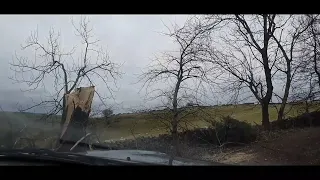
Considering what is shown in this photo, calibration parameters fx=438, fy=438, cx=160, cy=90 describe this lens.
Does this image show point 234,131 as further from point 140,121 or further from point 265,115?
point 265,115

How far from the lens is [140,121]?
406 inches

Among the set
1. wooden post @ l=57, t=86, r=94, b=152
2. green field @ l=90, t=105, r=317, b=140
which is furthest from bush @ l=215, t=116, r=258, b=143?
wooden post @ l=57, t=86, r=94, b=152

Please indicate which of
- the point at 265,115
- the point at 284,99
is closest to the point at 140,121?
the point at 284,99

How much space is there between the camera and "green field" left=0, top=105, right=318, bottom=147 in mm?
6914

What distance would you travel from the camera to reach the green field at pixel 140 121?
22.7ft

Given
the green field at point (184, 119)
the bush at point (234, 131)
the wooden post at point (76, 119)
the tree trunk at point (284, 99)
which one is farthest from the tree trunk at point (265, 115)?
the wooden post at point (76, 119)

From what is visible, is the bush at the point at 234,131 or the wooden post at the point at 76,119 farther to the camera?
the bush at the point at 234,131

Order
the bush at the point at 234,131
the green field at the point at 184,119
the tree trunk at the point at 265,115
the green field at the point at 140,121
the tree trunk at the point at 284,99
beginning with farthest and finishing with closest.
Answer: the tree trunk at the point at 265,115
the tree trunk at the point at 284,99
the bush at the point at 234,131
the green field at the point at 184,119
the green field at the point at 140,121

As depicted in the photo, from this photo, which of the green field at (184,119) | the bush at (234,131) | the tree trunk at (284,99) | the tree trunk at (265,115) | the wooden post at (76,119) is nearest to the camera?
the wooden post at (76,119)

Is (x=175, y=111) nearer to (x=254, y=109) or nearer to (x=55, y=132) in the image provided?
(x=254, y=109)

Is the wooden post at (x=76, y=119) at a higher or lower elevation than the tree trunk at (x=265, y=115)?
lower

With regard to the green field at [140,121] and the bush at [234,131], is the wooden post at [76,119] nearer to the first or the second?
the green field at [140,121]
